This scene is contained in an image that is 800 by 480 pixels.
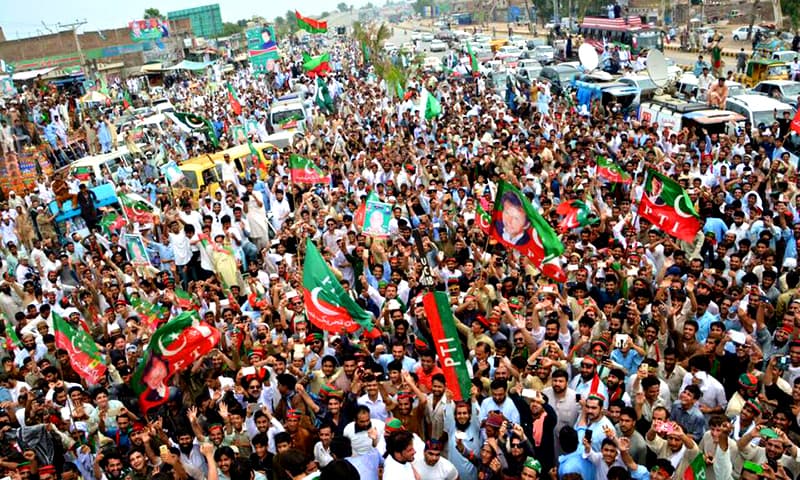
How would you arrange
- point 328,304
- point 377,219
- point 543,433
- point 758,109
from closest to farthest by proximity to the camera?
1. point 543,433
2. point 328,304
3. point 377,219
4. point 758,109

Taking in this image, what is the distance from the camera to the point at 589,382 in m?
5.26

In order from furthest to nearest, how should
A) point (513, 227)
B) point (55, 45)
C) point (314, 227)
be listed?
point (55, 45) < point (314, 227) < point (513, 227)

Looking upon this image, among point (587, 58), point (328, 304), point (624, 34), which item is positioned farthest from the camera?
point (624, 34)

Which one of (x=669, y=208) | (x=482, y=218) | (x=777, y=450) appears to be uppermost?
(x=669, y=208)

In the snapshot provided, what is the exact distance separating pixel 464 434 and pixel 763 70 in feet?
68.6

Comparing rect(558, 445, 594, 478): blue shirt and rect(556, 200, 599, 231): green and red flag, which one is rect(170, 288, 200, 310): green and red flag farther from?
→ rect(558, 445, 594, 478): blue shirt

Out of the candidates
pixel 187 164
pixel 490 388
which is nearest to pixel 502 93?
pixel 187 164

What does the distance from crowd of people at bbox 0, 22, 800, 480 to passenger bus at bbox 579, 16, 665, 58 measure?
20.0 m

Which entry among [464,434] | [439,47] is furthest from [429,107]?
[439,47]

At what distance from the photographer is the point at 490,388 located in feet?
17.2

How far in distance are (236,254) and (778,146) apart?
27.8 feet

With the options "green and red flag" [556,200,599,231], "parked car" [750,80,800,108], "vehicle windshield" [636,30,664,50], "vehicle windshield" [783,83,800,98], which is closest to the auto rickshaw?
"parked car" [750,80,800,108]

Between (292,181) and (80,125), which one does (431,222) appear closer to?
(292,181)

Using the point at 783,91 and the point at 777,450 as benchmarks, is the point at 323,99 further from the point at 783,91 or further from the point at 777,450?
the point at 777,450
